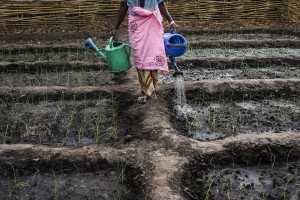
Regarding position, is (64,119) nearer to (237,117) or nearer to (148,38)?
(148,38)

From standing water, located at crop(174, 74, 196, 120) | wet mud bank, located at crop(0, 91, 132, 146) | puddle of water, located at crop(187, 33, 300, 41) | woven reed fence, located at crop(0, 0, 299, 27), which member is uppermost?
woven reed fence, located at crop(0, 0, 299, 27)

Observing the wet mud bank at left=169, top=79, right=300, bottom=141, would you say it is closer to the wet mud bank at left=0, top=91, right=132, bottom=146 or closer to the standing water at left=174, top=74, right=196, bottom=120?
the standing water at left=174, top=74, right=196, bottom=120

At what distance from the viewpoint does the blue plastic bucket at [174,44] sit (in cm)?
399

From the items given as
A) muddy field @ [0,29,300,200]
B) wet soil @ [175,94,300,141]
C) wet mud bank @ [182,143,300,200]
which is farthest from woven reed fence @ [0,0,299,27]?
wet mud bank @ [182,143,300,200]

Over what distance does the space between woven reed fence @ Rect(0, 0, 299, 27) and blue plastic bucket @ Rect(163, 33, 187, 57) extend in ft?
17.8

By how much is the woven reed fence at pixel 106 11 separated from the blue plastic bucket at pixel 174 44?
214 inches

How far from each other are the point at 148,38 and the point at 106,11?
5515mm

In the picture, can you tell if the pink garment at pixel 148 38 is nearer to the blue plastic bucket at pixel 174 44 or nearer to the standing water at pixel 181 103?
the blue plastic bucket at pixel 174 44

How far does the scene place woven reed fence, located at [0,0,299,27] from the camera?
8875 mm

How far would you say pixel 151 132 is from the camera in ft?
12.3

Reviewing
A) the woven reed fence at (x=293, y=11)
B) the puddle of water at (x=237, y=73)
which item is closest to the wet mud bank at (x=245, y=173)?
the puddle of water at (x=237, y=73)

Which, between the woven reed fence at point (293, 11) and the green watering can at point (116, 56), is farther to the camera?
the woven reed fence at point (293, 11)

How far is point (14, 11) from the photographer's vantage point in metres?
8.81

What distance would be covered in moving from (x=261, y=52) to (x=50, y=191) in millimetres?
5364
